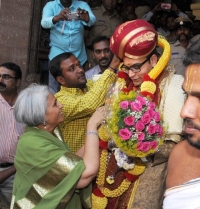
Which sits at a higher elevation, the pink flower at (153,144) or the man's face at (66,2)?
the man's face at (66,2)

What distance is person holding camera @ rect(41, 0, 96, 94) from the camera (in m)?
5.35

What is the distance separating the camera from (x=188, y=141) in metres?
2.05

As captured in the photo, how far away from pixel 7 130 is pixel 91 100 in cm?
157

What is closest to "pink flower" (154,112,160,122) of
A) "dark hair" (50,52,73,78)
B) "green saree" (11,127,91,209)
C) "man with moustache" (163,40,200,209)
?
"man with moustache" (163,40,200,209)

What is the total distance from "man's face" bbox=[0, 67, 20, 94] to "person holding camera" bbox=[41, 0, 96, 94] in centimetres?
85

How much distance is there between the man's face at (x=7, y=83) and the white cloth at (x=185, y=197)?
3043 millimetres

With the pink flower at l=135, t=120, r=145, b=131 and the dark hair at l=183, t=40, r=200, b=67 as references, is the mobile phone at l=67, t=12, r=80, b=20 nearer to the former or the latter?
the pink flower at l=135, t=120, r=145, b=131

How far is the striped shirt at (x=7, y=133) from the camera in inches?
177

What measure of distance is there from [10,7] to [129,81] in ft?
10.8

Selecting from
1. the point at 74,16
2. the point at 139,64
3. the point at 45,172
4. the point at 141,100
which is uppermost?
the point at 139,64

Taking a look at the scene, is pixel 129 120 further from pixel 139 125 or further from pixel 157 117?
pixel 157 117

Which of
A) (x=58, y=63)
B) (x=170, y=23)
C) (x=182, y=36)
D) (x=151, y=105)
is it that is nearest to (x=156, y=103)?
(x=151, y=105)

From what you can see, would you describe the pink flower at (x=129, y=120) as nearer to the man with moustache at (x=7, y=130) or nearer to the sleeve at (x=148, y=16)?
the man with moustache at (x=7, y=130)

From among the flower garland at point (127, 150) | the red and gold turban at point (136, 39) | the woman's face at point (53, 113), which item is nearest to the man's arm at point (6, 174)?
the woman's face at point (53, 113)
